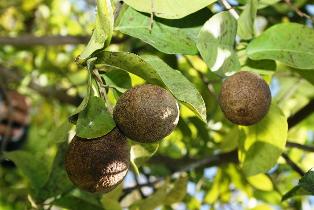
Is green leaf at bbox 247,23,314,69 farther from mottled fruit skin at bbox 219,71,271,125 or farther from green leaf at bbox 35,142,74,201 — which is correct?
green leaf at bbox 35,142,74,201

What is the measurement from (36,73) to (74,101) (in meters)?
0.78

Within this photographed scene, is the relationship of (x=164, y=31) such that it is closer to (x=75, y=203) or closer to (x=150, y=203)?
(x=75, y=203)

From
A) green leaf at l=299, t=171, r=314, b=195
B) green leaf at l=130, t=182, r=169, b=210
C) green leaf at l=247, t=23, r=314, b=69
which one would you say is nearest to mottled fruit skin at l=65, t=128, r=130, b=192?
green leaf at l=299, t=171, r=314, b=195

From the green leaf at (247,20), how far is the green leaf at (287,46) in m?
0.03

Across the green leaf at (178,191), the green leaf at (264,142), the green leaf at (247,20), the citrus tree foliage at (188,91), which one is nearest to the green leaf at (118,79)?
the citrus tree foliage at (188,91)

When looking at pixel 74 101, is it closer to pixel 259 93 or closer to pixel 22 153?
pixel 22 153

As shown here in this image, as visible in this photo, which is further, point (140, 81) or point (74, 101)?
point (74, 101)

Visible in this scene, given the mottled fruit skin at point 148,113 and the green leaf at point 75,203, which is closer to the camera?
the mottled fruit skin at point 148,113

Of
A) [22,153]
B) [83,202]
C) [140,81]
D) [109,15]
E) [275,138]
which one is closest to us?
[109,15]

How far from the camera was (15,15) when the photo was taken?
155 inches

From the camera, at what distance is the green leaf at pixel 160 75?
1045 mm

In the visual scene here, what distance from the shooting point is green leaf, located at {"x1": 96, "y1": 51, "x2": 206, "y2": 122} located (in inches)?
41.1

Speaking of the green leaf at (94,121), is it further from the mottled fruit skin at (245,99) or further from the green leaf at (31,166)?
the green leaf at (31,166)

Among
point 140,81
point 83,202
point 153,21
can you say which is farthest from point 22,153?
point 153,21
